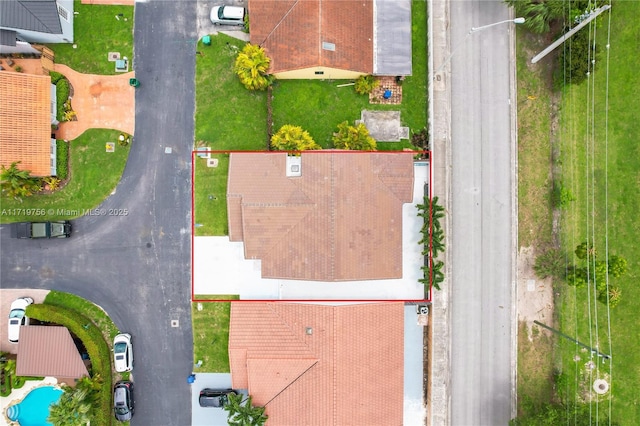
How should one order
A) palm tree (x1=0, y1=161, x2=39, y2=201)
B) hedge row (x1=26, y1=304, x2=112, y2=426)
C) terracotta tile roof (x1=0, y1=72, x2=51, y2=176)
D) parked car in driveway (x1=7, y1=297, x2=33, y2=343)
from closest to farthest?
1. palm tree (x1=0, y1=161, x2=39, y2=201)
2. terracotta tile roof (x1=0, y1=72, x2=51, y2=176)
3. hedge row (x1=26, y1=304, x2=112, y2=426)
4. parked car in driveway (x1=7, y1=297, x2=33, y2=343)

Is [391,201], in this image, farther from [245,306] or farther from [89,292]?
[89,292]

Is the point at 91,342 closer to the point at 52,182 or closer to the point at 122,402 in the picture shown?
the point at 122,402

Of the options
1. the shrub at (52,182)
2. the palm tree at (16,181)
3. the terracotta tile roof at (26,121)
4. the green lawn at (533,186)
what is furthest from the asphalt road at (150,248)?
the green lawn at (533,186)

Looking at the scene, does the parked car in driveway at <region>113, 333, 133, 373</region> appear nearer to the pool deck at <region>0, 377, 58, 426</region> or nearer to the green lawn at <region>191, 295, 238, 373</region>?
the green lawn at <region>191, 295, 238, 373</region>

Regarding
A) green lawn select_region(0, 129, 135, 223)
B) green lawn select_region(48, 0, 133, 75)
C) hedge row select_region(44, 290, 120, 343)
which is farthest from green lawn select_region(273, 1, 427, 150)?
hedge row select_region(44, 290, 120, 343)

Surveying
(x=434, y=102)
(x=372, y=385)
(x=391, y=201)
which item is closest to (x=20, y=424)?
(x=372, y=385)

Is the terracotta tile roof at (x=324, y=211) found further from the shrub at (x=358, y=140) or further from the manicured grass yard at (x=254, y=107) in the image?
the manicured grass yard at (x=254, y=107)
